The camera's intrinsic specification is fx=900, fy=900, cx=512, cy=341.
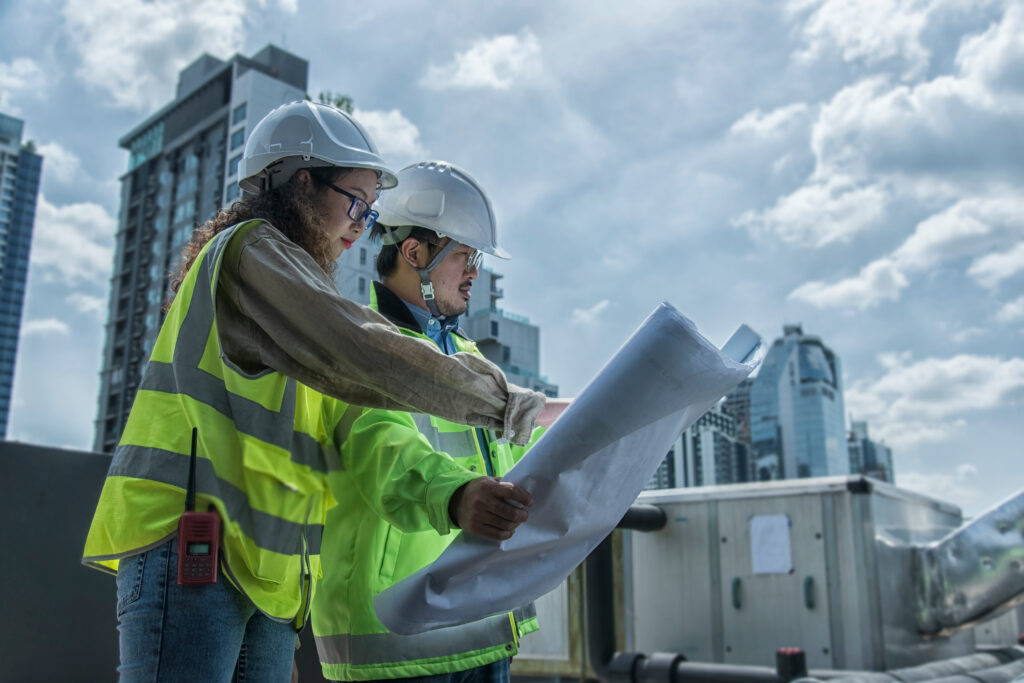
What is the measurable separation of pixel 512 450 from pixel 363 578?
0.67m

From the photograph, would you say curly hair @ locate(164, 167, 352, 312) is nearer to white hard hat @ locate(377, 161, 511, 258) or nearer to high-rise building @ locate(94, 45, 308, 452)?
white hard hat @ locate(377, 161, 511, 258)

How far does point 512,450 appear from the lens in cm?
255

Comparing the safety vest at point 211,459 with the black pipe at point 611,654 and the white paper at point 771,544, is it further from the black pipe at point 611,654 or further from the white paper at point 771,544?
the white paper at point 771,544

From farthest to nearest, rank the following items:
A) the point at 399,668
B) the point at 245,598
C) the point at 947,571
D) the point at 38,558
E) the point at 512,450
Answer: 1. the point at 947,571
2. the point at 38,558
3. the point at 512,450
4. the point at 399,668
5. the point at 245,598

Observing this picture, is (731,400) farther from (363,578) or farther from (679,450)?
(363,578)

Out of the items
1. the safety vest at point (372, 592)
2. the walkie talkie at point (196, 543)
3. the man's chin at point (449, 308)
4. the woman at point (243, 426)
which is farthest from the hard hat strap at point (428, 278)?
the walkie talkie at point (196, 543)

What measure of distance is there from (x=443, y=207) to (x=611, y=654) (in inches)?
193

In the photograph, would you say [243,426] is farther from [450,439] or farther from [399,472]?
[450,439]

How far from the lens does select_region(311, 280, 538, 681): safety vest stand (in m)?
1.99

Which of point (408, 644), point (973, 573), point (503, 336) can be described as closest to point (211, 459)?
point (408, 644)

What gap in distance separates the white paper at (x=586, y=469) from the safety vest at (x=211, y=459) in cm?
27

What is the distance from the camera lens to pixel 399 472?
6.29 ft

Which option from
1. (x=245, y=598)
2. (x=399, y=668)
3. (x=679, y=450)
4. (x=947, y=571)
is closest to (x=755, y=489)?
(x=679, y=450)

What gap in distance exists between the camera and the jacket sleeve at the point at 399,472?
183cm
